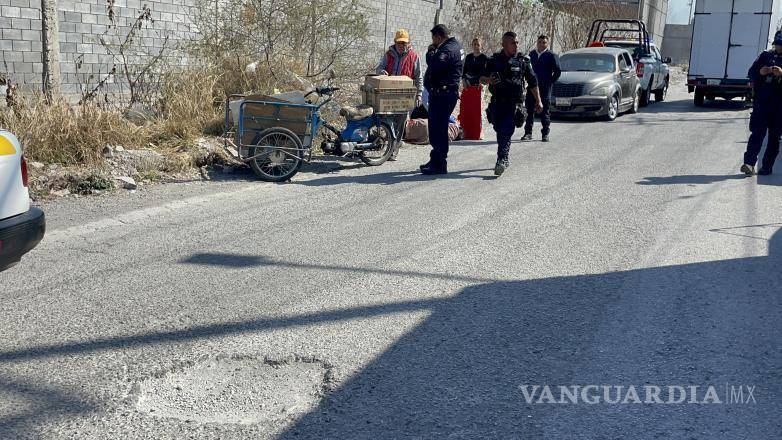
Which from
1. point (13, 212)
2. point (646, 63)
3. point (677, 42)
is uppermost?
point (677, 42)

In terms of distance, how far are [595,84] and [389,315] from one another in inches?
561

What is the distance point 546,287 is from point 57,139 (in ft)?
21.2

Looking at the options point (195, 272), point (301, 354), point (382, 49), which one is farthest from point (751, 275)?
point (382, 49)

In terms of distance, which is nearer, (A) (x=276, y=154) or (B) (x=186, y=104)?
(A) (x=276, y=154)

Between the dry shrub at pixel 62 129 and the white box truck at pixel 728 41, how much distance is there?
17.2m

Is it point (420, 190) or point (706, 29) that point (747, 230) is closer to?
point (420, 190)

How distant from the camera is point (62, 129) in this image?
372 inches

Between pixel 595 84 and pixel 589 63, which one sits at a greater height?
pixel 589 63

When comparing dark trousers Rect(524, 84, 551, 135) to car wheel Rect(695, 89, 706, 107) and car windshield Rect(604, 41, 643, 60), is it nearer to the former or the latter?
car windshield Rect(604, 41, 643, 60)

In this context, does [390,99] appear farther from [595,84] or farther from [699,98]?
[699,98]

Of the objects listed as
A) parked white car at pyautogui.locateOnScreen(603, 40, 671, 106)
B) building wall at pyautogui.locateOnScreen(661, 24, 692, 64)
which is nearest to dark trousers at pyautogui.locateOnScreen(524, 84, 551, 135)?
parked white car at pyautogui.locateOnScreen(603, 40, 671, 106)

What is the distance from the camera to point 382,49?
19.3m

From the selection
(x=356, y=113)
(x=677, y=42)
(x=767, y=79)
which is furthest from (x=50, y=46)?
(x=677, y=42)

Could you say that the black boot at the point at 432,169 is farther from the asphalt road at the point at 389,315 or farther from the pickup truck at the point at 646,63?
the pickup truck at the point at 646,63
